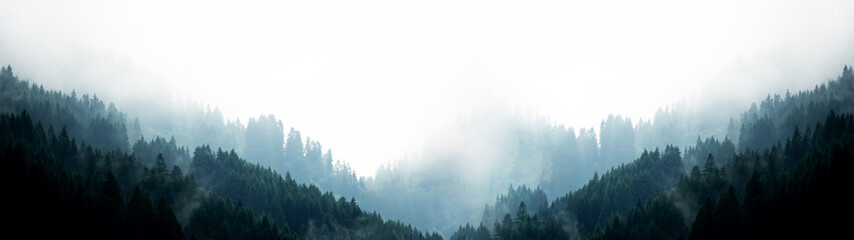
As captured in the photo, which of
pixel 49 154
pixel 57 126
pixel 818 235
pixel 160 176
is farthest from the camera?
pixel 57 126

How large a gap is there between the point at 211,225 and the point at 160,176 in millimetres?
18993

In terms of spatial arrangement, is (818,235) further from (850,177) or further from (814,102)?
(814,102)

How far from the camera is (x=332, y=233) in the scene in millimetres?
148125

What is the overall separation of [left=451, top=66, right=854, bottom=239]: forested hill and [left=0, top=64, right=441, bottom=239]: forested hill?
34790mm

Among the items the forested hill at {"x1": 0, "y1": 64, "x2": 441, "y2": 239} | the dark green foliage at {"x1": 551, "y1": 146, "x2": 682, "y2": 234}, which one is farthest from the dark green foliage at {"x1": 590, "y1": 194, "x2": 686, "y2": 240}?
the forested hill at {"x1": 0, "y1": 64, "x2": 441, "y2": 239}

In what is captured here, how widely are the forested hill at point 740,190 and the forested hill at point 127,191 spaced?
34.8 metres

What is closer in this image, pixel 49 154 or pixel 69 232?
pixel 69 232

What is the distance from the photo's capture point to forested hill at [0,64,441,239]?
9906 centimetres

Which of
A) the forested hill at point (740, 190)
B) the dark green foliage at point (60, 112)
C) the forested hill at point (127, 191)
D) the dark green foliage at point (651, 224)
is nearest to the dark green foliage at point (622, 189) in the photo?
the forested hill at point (740, 190)

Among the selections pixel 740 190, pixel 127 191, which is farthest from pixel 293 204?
pixel 740 190

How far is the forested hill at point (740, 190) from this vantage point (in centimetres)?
9706

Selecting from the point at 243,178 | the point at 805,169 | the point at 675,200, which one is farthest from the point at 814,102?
the point at 243,178

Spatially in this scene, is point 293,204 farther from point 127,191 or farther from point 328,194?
point 127,191

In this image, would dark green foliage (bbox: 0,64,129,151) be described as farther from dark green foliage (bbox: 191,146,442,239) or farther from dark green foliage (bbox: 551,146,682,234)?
dark green foliage (bbox: 551,146,682,234)
